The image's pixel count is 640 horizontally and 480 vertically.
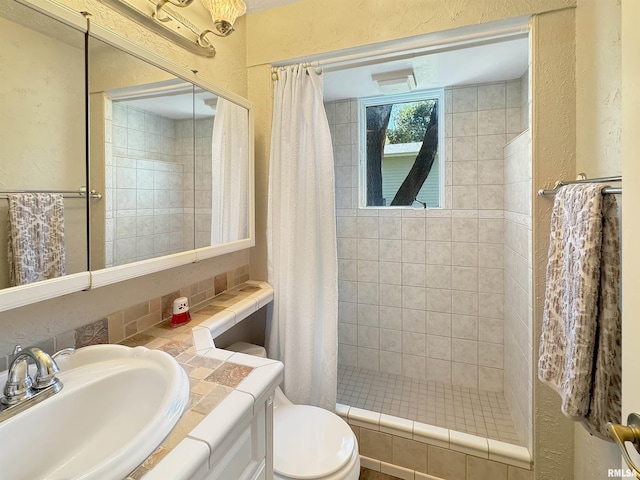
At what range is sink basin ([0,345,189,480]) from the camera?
0.58 meters

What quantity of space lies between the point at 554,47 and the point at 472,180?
3.24ft

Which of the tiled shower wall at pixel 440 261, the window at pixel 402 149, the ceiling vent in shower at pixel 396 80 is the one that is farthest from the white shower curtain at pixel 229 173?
the window at pixel 402 149

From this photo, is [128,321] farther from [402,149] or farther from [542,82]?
A: [402,149]

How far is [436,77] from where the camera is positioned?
6.60 ft

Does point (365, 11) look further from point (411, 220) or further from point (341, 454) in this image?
point (341, 454)

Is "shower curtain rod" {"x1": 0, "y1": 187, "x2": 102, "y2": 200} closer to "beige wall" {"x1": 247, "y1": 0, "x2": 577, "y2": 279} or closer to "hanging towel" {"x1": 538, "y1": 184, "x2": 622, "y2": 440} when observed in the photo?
"beige wall" {"x1": 247, "y1": 0, "x2": 577, "y2": 279}

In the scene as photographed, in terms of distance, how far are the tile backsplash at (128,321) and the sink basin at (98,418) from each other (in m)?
0.10

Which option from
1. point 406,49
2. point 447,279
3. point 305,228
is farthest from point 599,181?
point 447,279

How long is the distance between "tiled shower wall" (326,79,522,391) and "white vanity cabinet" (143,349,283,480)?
1643mm

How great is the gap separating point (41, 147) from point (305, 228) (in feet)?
3.52

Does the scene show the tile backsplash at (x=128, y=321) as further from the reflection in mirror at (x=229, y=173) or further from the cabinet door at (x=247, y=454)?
the cabinet door at (x=247, y=454)

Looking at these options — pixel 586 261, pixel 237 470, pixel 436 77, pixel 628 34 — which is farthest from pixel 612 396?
pixel 436 77

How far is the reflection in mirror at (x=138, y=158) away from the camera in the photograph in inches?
36.7

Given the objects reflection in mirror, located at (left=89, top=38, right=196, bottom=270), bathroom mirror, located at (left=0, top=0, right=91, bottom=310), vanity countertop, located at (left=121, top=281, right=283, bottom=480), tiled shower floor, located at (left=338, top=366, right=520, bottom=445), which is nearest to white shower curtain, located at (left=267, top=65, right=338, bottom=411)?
vanity countertop, located at (left=121, top=281, right=283, bottom=480)
